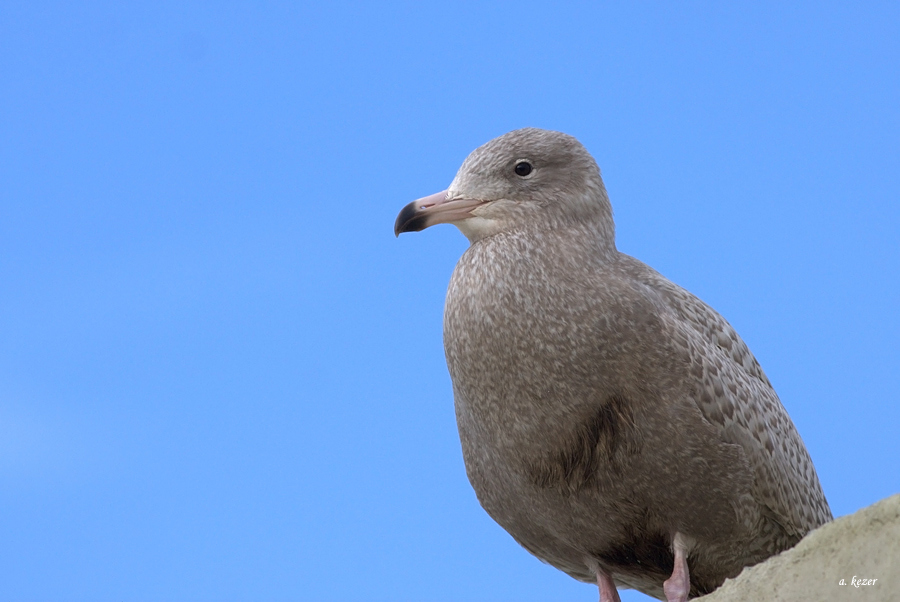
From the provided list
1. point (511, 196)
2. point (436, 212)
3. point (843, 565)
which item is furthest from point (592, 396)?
point (843, 565)

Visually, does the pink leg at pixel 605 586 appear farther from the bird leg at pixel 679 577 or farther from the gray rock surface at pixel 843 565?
the gray rock surface at pixel 843 565

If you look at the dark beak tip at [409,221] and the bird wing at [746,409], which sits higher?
the dark beak tip at [409,221]

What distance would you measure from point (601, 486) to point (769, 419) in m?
1.23

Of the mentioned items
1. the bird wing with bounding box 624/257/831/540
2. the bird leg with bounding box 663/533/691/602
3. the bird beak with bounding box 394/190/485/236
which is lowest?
the bird leg with bounding box 663/533/691/602

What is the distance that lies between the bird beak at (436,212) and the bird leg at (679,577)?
7.34 feet

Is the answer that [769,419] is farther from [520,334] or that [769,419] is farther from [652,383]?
[520,334]

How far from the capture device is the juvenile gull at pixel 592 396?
5.97 m

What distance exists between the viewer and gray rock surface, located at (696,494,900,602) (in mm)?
4176

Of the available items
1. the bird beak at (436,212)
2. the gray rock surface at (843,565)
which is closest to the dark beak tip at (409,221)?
the bird beak at (436,212)

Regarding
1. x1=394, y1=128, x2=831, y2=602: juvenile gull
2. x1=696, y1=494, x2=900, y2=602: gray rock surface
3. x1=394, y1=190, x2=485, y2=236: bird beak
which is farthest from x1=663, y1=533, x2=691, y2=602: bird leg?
x1=394, y1=190, x2=485, y2=236: bird beak

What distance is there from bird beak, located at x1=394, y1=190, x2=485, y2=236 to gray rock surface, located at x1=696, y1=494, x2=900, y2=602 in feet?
8.91

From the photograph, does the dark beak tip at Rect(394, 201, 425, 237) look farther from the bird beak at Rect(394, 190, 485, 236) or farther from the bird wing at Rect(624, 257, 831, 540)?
the bird wing at Rect(624, 257, 831, 540)

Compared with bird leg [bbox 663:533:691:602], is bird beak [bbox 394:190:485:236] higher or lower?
higher

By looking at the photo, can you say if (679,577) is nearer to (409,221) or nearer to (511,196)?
(511,196)
